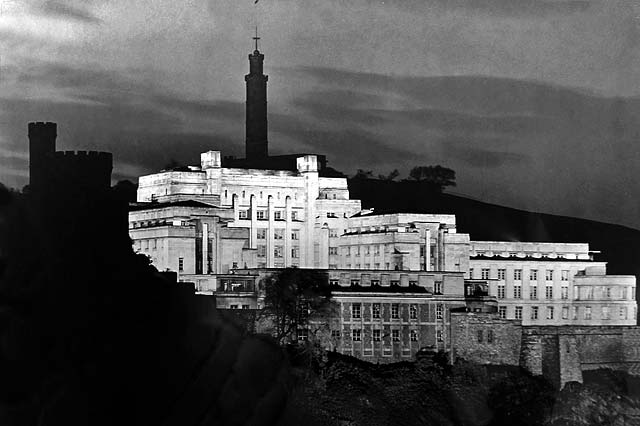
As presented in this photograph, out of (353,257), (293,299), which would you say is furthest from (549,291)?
(293,299)

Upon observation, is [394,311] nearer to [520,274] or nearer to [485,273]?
[485,273]

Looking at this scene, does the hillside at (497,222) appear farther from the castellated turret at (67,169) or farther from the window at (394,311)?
the castellated turret at (67,169)

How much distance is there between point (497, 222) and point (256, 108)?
5330mm

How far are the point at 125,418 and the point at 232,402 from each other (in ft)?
2.16

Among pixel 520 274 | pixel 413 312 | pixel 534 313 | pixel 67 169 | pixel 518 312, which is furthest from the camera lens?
pixel 520 274

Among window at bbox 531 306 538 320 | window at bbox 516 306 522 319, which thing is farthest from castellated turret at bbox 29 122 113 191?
window at bbox 531 306 538 320

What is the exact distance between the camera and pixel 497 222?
2800cm

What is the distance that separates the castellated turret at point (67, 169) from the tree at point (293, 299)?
156 inches

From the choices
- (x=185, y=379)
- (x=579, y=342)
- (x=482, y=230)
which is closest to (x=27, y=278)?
(x=185, y=379)

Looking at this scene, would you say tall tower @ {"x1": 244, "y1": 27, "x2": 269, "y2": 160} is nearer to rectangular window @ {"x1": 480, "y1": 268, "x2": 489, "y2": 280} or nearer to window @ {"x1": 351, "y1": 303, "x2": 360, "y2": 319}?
window @ {"x1": 351, "y1": 303, "x2": 360, "y2": 319}

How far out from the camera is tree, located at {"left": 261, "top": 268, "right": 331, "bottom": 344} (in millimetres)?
22719

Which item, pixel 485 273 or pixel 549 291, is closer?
pixel 485 273

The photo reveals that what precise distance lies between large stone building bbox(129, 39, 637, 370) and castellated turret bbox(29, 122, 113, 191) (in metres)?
3.86

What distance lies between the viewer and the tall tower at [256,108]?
73.5ft
